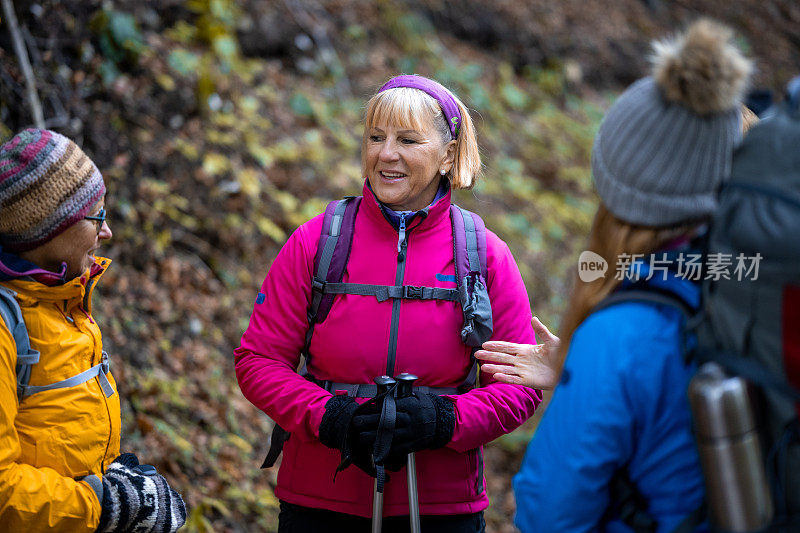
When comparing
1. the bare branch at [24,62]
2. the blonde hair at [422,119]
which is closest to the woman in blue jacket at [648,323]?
the blonde hair at [422,119]

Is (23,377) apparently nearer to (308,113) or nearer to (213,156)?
(213,156)

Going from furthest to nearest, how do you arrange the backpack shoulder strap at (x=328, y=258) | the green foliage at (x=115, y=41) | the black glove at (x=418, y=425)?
the green foliage at (x=115, y=41) < the backpack shoulder strap at (x=328, y=258) < the black glove at (x=418, y=425)

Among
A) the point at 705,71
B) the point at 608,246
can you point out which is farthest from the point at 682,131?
the point at 608,246

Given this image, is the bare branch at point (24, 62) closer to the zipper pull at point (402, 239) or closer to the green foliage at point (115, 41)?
the green foliage at point (115, 41)

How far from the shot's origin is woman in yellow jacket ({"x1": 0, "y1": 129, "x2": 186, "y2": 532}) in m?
2.58

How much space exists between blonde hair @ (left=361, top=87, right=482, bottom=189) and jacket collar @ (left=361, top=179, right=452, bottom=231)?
0.51 ft

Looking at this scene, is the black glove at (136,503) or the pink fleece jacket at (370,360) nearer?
the black glove at (136,503)

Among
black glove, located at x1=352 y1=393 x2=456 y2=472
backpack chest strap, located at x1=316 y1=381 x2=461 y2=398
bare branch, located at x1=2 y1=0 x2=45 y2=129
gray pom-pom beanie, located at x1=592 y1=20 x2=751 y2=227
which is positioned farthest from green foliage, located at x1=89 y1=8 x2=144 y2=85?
gray pom-pom beanie, located at x1=592 y1=20 x2=751 y2=227

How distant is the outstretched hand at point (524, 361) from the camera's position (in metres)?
2.86

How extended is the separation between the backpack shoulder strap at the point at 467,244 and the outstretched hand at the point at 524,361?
413mm

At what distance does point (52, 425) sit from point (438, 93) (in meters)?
2.09

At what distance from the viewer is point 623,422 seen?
197 cm

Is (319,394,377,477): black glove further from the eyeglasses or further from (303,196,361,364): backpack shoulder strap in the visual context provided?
the eyeglasses

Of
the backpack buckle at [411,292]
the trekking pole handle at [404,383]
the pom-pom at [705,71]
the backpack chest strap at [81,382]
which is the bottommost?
the trekking pole handle at [404,383]
